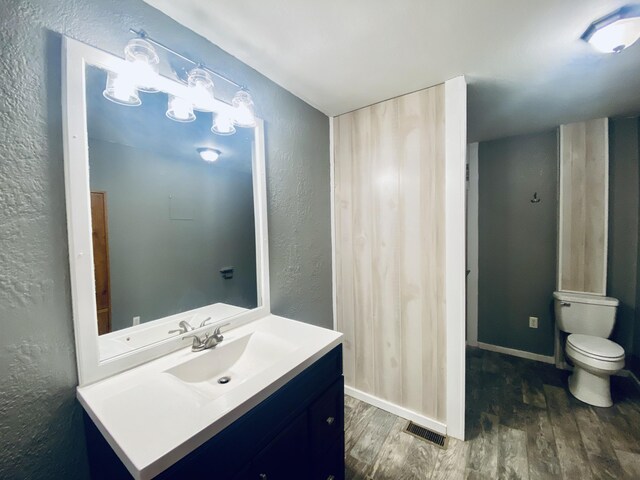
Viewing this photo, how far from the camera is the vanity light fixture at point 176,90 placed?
0.93 meters

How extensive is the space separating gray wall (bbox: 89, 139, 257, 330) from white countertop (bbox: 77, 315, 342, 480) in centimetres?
23

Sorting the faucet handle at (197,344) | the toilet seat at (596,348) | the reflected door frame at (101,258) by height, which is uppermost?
the reflected door frame at (101,258)

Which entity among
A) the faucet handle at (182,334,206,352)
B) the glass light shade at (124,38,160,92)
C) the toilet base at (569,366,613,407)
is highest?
the glass light shade at (124,38,160,92)

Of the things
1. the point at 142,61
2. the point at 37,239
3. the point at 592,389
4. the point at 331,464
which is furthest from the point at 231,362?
the point at 592,389

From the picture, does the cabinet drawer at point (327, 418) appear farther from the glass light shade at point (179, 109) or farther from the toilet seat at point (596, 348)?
the toilet seat at point (596, 348)

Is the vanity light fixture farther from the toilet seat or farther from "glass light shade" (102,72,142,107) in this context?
the toilet seat

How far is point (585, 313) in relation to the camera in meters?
2.19

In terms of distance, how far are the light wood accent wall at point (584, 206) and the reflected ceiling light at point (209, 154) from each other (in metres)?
2.91

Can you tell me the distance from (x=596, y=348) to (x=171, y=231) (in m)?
2.92

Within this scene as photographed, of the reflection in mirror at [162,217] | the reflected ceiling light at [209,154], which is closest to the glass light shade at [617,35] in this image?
the reflection in mirror at [162,217]

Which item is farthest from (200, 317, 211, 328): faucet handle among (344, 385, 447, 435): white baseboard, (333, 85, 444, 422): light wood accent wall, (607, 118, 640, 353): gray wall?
(607, 118, 640, 353): gray wall

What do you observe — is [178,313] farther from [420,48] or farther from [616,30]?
[616,30]

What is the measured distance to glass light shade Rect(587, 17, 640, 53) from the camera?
3.53ft

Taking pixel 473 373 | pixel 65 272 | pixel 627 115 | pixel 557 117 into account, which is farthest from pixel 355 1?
pixel 473 373
